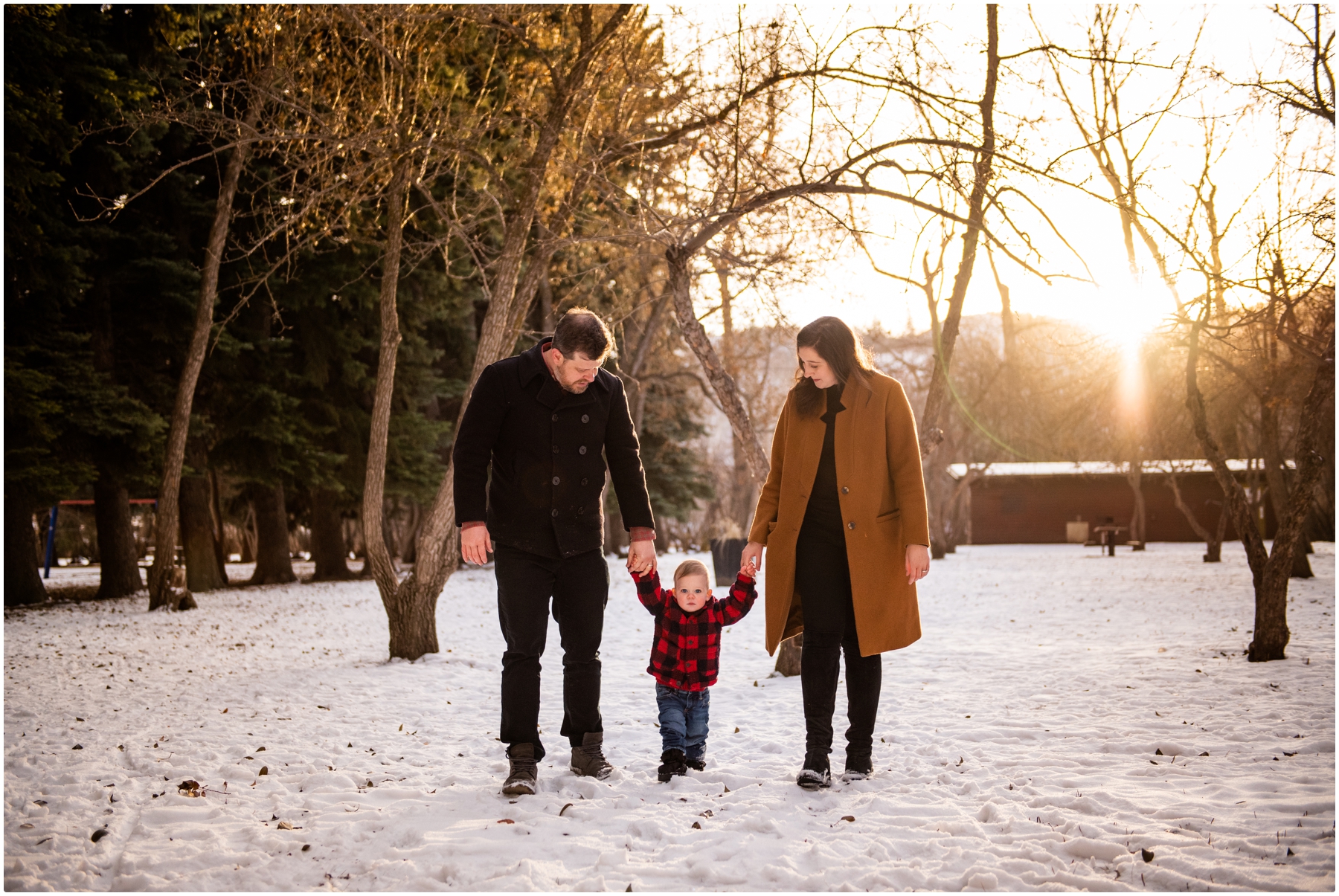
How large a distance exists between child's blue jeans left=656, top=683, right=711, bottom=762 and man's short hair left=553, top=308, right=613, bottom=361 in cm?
163

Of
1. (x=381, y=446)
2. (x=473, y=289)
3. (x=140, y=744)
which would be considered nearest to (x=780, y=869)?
(x=140, y=744)

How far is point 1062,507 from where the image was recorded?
3600 cm

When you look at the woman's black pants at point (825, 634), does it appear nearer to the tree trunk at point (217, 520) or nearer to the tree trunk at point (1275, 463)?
the tree trunk at point (1275, 463)

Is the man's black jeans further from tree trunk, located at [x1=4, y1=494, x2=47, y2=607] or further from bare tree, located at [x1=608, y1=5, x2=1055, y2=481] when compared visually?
tree trunk, located at [x1=4, y1=494, x2=47, y2=607]

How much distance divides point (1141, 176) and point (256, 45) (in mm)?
8802

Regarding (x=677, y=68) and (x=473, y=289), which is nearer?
(x=677, y=68)

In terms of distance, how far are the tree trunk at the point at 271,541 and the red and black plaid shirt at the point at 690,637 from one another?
16131 mm

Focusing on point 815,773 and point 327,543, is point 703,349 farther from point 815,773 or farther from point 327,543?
point 327,543

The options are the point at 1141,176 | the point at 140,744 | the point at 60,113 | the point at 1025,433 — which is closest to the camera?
the point at 140,744

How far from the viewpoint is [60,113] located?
36.7 feet

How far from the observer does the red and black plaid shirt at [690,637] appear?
4.35m

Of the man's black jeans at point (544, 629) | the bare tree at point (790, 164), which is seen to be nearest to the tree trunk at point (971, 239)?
the bare tree at point (790, 164)

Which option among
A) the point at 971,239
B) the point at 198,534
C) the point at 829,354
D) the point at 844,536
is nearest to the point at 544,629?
the point at 844,536

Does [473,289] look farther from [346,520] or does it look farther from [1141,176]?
[346,520]
